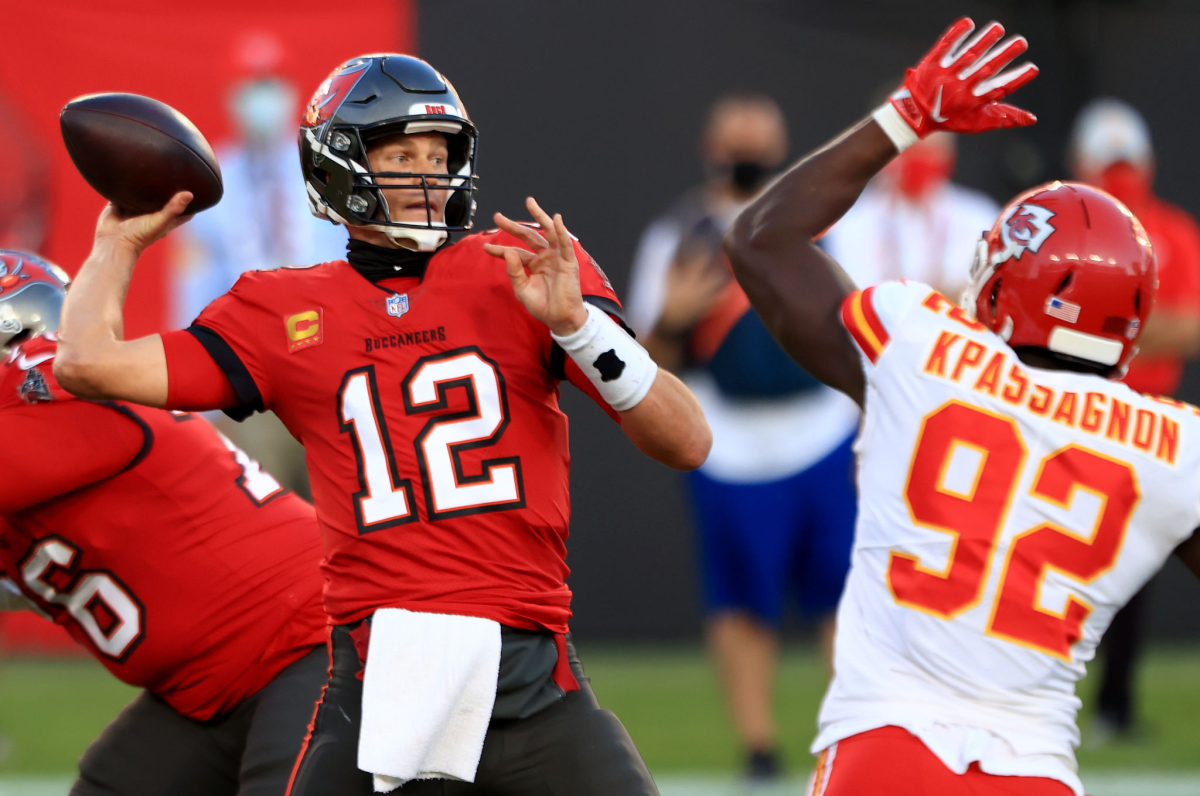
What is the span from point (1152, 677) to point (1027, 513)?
5778 millimetres

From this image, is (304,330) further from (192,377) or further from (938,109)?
(938,109)

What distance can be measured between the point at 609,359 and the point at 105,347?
3.03 feet

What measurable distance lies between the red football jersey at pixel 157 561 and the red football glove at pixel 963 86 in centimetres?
166

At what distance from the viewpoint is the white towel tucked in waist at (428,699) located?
2408 millimetres

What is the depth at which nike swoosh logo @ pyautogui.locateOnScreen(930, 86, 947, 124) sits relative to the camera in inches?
99.3

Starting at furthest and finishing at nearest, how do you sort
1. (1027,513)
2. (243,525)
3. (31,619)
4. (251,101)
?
(31,619) → (251,101) → (243,525) → (1027,513)

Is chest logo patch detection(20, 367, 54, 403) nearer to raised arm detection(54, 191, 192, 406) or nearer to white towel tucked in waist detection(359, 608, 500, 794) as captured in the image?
raised arm detection(54, 191, 192, 406)

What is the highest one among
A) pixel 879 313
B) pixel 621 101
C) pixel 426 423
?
pixel 879 313

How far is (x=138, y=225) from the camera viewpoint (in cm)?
278

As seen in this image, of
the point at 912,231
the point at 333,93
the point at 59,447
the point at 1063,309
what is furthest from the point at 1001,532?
the point at 912,231

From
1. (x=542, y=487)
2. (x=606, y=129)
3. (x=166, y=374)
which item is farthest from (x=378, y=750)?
(x=606, y=129)

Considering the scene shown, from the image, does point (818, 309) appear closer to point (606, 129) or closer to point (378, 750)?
point (378, 750)

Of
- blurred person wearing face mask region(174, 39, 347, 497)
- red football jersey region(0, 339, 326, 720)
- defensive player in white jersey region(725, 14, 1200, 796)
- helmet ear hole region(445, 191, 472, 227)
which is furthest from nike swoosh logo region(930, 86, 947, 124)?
blurred person wearing face mask region(174, 39, 347, 497)

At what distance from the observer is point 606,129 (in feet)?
28.3
